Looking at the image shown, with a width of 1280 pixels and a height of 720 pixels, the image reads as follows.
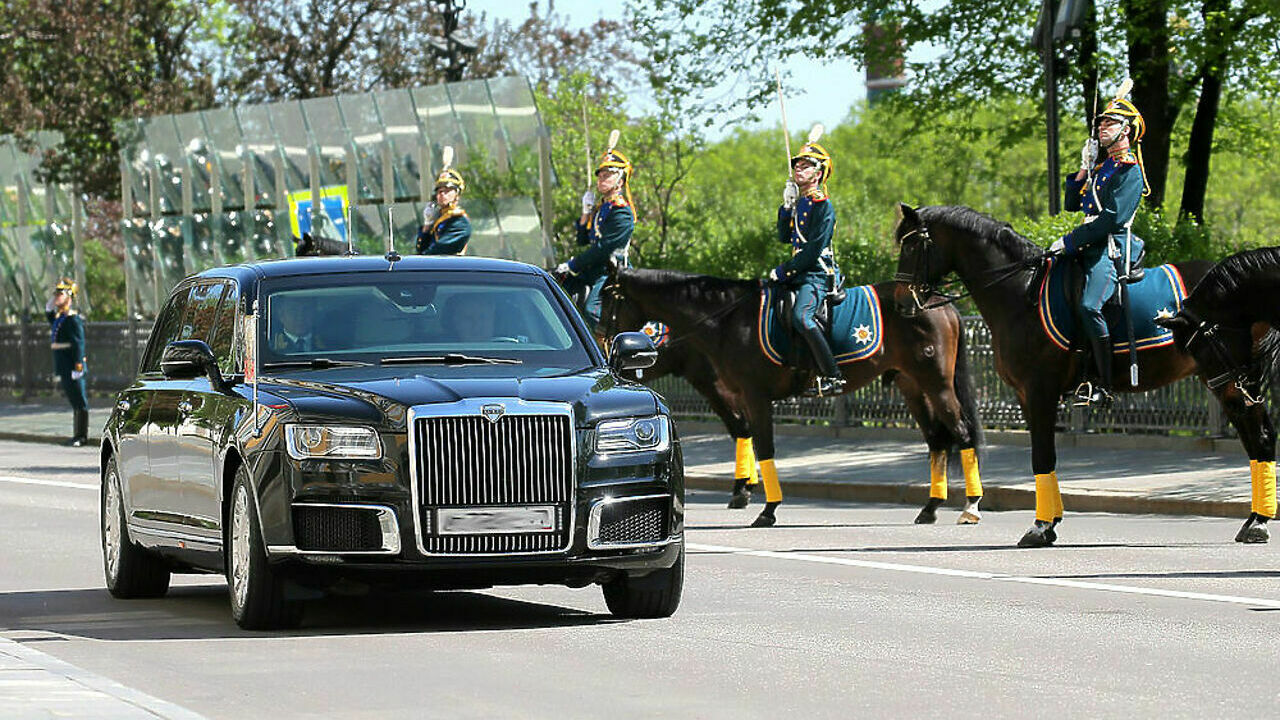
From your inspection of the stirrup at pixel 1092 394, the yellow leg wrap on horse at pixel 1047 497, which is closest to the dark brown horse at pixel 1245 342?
the stirrup at pixel 1092 394

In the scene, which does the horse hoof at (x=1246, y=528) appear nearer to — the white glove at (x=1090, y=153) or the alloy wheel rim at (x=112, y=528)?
the white glove at (x=1090, y=153)

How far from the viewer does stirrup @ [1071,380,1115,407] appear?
16.8 meters

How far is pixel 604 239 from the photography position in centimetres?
2136

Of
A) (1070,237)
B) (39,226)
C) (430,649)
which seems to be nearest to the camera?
(430,649)

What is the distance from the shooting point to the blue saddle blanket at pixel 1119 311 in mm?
16734

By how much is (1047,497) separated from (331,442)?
22.4ft

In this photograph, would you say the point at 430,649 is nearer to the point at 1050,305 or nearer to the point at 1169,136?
the point at 1050,305

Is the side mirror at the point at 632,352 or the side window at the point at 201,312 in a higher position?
the side window at the point at 201,312

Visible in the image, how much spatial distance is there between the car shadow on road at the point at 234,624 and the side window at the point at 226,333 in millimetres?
1292

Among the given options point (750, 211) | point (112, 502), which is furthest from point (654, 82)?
point (750, 211)

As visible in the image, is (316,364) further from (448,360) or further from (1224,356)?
(1224,356)

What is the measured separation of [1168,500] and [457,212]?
7.23 metres

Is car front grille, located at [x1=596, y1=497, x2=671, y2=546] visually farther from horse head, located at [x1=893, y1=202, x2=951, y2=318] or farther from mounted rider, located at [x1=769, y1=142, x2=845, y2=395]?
mounted rider, located at [x1=769, y1=142, x2=845, y2=395]

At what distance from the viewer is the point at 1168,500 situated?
19.0 metres
